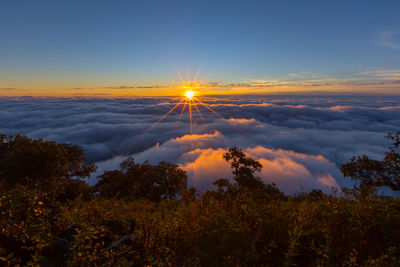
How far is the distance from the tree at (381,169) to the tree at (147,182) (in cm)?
2014

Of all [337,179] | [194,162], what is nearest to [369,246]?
[194,162]

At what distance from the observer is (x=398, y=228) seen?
5.71 metres

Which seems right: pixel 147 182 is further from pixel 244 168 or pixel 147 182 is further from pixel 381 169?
pixel 381 169

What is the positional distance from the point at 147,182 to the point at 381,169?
26208 mm

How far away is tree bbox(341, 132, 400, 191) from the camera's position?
14.1 meters

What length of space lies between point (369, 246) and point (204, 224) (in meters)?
4.45

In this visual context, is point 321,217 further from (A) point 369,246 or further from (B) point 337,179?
(B) point 337,179

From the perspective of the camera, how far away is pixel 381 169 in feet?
49.7

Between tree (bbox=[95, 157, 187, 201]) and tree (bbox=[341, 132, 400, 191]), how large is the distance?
2014 centimetres

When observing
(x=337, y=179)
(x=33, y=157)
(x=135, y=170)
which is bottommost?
(x=337, y=179)

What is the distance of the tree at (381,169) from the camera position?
14.1 m

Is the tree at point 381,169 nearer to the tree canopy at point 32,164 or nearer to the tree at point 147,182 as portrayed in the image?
the tree at point 147,182

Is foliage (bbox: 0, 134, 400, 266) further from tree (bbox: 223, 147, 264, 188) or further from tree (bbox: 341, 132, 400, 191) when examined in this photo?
tree (bbox: 223, 147, 264, 188)

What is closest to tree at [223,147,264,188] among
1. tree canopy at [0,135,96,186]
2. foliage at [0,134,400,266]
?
foliage at [0,134,400,266]
